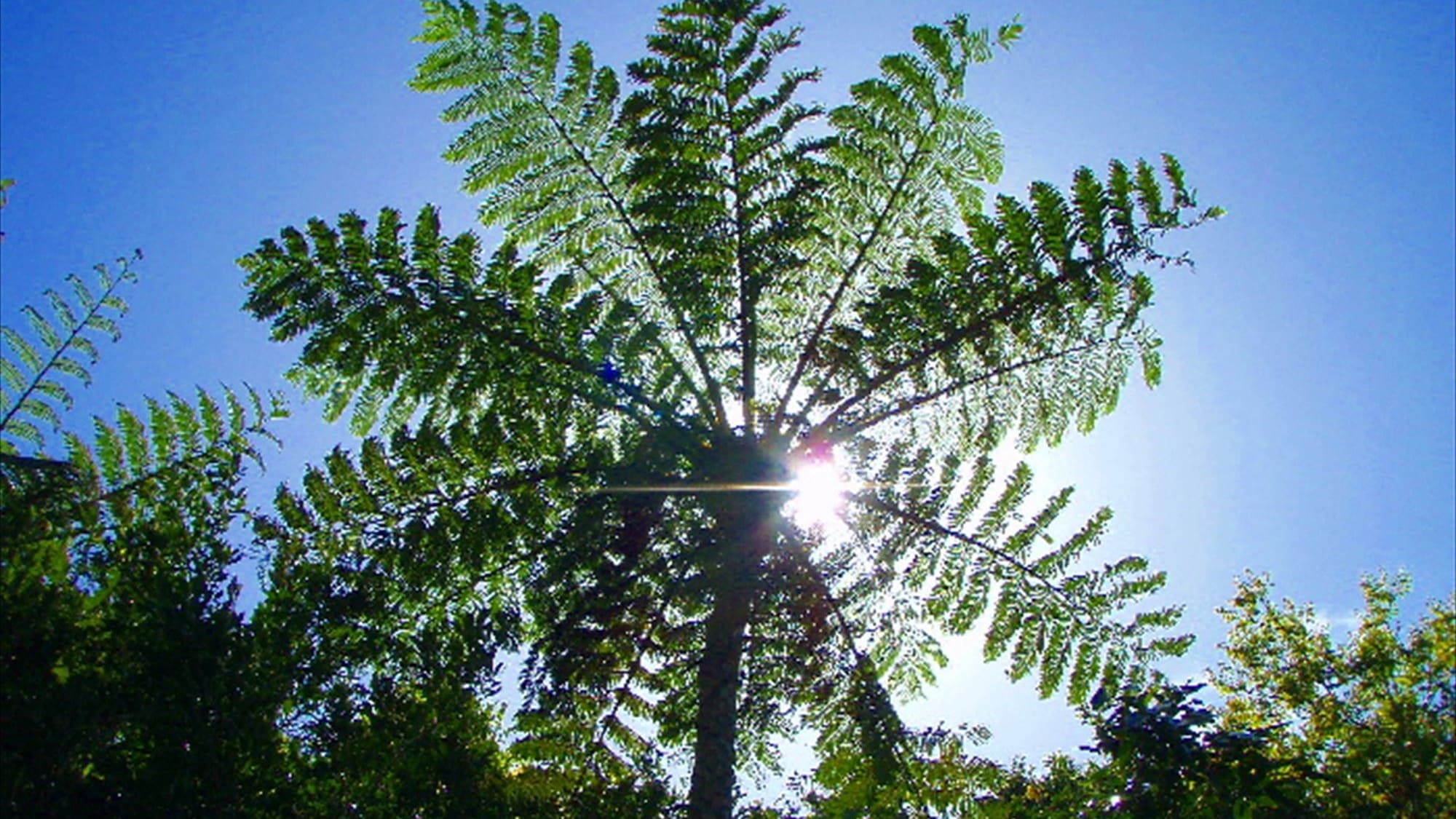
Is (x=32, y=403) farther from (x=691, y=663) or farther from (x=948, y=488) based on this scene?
(x=948, y=488)

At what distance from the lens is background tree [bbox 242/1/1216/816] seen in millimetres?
3686

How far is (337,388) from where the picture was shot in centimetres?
416

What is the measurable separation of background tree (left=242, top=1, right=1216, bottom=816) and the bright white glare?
56 millimetres

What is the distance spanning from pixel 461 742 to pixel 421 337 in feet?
5.86

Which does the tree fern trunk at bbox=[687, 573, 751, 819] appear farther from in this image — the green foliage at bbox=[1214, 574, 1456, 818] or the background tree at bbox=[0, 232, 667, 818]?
the green foliage at bbox=[1214, 574, 1456, 818]

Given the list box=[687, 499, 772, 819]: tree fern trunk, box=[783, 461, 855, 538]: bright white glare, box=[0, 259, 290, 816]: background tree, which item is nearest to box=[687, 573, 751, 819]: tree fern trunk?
box=[687, 499, 772, 819]: tree fern trunk

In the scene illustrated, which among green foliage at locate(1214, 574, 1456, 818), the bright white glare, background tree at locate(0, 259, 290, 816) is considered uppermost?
green foliage at locate(1214, 574, 1456, 818)

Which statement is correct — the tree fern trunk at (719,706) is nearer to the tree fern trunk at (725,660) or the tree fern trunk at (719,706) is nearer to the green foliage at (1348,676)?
the tree fern trunk at (725,660)

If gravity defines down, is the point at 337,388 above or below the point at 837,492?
above

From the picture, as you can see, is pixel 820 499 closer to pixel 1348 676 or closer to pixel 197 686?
pixel 197 686

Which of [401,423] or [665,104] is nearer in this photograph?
[401,423]

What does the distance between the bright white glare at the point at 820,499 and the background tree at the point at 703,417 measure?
6 centimetres

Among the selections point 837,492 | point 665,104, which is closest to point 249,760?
point 837,492

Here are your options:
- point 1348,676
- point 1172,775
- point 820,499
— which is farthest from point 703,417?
point 1348,676
